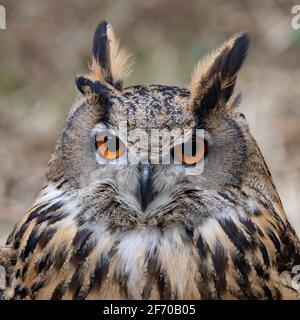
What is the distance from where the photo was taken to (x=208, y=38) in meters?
4.75

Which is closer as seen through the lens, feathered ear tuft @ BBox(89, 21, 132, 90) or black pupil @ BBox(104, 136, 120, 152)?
black pupil @ BBox(104, 136, 120, 152)

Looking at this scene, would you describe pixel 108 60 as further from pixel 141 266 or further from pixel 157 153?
pixel 141 266

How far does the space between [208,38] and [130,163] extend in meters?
2.78

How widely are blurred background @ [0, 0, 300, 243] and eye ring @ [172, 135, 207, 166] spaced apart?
1991mm

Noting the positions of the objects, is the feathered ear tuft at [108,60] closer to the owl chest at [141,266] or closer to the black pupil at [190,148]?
the black pupil at [190,148]

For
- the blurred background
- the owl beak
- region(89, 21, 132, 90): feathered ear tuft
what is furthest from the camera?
the blurred background

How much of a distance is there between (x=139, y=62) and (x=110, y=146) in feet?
8.04

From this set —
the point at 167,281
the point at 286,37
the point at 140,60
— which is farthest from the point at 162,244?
the point at 286,37

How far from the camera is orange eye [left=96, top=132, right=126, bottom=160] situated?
2.09 meters

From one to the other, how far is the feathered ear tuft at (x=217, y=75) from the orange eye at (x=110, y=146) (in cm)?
21

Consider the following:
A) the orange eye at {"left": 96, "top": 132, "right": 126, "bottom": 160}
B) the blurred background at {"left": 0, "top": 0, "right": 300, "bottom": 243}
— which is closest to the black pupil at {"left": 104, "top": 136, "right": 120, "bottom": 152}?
the orange eye at {"left": 96, "top": 132, "right": 126, "bottom": 160}

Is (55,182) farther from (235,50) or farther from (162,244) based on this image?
(235,50)

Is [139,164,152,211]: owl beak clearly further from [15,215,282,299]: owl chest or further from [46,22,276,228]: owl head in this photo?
[15,215,282,299]: owl chest

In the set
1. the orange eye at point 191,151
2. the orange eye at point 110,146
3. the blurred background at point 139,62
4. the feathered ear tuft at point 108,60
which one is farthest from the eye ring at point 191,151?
the blurred background at point 139,62
